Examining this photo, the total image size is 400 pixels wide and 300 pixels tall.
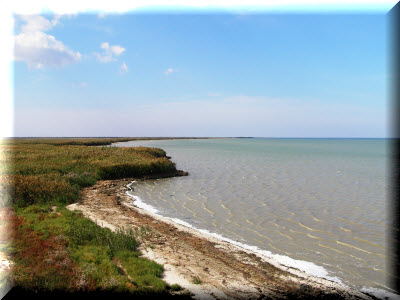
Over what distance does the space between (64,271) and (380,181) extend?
31.3 metres

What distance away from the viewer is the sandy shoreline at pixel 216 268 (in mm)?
7809

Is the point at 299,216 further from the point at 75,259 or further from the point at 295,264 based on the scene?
the point at 75,259

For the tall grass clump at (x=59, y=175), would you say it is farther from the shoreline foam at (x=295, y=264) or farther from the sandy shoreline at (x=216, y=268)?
the shoreline foam at (x=295, y=264)

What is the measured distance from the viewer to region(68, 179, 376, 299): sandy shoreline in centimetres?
781

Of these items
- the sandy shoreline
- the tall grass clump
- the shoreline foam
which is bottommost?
the shoreline foam

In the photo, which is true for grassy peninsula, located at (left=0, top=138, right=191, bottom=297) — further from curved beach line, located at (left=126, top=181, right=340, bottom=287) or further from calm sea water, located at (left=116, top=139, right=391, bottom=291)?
calm sea water, located at (left=116, top=139, right=391, bottom=291)

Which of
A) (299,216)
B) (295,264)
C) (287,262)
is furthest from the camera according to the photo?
(299,216)

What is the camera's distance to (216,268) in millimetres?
9133

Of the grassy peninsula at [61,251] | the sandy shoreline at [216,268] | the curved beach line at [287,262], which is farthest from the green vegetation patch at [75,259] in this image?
the curved beach line at [287,262]

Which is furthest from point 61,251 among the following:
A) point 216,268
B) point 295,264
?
point 295,264

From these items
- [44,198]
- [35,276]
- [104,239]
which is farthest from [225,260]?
[44,198]

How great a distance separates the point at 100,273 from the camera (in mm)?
7727

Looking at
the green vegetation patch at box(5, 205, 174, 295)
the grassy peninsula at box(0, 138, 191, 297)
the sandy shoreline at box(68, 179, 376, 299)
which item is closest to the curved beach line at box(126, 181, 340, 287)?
the sandy shoreline at box(68, 179, 376, 299)

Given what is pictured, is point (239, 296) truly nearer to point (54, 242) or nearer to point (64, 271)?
point (64, 271)
